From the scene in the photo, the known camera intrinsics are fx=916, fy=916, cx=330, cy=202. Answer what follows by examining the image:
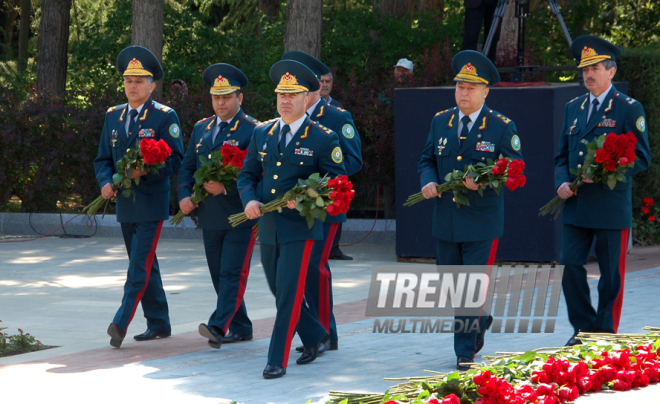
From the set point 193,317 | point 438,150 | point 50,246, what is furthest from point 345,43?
point 438,150

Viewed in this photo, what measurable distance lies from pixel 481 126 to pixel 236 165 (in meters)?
1.83

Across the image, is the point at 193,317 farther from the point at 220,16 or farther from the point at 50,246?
the point at 220,16

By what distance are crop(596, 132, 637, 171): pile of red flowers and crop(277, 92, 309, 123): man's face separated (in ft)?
6.81

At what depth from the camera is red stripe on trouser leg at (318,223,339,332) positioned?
6.66 metres

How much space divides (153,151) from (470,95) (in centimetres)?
239

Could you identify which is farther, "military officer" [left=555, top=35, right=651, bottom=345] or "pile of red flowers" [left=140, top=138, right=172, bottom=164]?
"pile of red flowers" [left=140, top=138, right=172, bottom=164]

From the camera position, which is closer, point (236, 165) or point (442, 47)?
point (236, 165)

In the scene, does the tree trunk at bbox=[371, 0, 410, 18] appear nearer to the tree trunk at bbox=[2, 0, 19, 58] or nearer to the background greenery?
the background greenery

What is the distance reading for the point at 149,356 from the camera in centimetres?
674

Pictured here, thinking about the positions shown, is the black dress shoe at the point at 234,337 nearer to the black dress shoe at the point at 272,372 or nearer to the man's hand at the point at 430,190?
the black dress shoe at the point at 272,372

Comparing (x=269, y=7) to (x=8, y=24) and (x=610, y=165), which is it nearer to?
(x=8, y=24)

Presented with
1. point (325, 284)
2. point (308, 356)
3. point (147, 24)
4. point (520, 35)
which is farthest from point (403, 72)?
point (308, 356)

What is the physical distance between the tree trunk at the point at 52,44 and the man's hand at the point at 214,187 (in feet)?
46.3

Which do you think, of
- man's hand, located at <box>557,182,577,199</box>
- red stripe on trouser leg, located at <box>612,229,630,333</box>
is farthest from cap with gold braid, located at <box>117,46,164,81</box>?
red stripe on trouser leg, located at <box>612,229,630,333</box>
